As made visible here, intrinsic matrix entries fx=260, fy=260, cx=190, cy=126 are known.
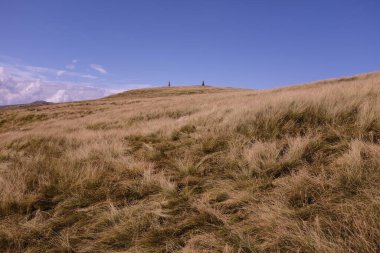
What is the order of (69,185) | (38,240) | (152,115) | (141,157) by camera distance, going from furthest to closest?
(152,115) → (141,157) → (69,185) → (38,240)

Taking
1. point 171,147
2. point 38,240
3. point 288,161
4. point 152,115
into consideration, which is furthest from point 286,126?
point 152,115

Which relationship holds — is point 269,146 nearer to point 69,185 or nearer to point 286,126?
point 286,126

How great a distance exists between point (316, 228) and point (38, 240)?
8.66 feet

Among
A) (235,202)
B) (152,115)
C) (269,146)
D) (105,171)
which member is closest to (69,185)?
(105,171)

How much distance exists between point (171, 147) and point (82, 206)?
94.8 inches

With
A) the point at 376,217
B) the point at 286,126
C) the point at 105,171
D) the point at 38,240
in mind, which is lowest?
the point at 38,240

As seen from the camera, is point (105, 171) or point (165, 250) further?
point (105, 171)

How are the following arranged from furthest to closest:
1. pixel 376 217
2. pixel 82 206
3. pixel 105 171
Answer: pixel 105 171, pixel 82 206, pixel 376 217

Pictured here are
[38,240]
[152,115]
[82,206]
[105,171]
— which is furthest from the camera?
[152,115]

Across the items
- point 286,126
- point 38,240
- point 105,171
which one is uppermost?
point 286,126

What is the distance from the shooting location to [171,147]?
214 inches

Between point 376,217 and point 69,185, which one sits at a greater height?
point 376,217

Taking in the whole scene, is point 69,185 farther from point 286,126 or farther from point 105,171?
point 286,126

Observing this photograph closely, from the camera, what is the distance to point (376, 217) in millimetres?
2027
